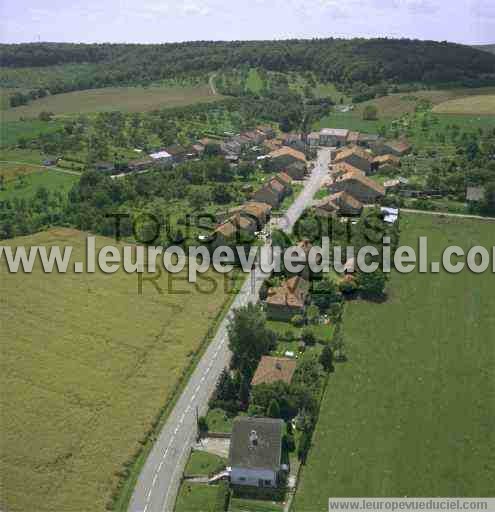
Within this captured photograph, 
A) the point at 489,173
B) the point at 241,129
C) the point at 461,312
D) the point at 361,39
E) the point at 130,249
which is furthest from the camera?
the point at 361,39

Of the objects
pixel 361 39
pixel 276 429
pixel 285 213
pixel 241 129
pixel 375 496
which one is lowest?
pixel 375 496

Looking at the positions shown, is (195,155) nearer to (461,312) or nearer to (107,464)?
(461,312)

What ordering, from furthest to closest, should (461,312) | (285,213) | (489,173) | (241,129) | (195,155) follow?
(241,129), (195,155), (489,173), (285,213), (461,312)

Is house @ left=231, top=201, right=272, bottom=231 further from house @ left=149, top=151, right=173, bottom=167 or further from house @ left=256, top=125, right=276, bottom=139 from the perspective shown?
house @ left=256, top=125, right=276, bottom=139

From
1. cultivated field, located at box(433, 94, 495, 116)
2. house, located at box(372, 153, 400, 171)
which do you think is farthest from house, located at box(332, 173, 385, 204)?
cultivated field, located at box(433, 94, 495, 116)

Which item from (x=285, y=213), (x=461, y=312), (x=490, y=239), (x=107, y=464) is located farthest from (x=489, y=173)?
(x=107, y=464)

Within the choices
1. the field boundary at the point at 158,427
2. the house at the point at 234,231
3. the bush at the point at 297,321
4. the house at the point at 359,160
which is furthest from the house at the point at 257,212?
the house at the point at 359,160

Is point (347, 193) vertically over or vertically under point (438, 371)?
over
